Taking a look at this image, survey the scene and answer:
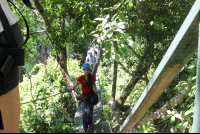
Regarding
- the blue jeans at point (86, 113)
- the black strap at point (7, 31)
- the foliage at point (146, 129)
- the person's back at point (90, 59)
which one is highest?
the person's back at point (90, 59)

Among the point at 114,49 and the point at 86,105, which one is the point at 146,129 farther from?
the point at 86,105

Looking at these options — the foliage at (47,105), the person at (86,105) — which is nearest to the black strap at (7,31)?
the person at (86,105)

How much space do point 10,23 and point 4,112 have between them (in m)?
0.35

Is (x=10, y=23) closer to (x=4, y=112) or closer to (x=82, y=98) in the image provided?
(x=4, y=112)

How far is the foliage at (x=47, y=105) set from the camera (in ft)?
14.8

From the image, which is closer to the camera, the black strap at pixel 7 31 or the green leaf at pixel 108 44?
the black strap at pixel 7 31

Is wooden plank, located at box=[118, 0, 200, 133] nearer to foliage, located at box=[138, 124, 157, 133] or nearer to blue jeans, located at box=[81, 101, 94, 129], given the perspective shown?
foliage, located at box=[138, 124, 157, 133]

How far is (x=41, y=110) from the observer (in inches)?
213

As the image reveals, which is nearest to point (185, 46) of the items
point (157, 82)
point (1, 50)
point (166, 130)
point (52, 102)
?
point (157, 82)

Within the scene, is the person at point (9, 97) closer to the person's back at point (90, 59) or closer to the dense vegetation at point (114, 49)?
the dense vegetation at point (114, 49)

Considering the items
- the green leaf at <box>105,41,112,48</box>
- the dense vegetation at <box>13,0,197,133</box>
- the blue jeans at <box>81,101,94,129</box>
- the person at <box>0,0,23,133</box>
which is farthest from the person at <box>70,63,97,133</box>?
the person at <box>0,0,23,133</box>

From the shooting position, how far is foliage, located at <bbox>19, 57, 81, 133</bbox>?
4.52 meters

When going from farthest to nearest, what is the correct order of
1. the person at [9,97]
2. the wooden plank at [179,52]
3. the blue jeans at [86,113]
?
the blue jeans at [86,113] < the person at [9,97] < the wooden plank at [179,52]

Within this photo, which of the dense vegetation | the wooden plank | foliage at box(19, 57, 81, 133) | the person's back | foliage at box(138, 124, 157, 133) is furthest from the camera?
the person's back
